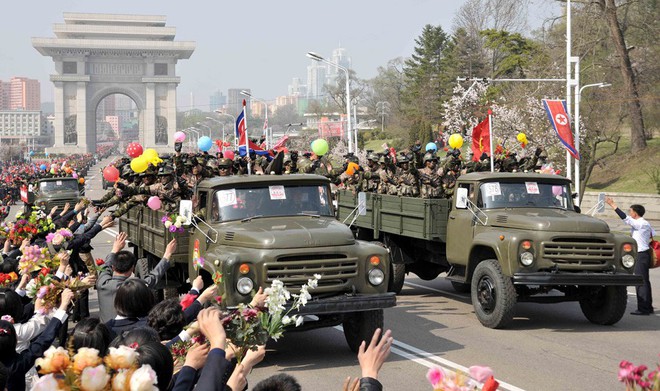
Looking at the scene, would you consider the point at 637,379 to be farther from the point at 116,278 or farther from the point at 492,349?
the point at 492,349

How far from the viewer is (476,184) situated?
522 inches

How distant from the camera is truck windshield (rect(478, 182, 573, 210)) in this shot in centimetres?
1305

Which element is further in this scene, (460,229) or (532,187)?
(460,229)

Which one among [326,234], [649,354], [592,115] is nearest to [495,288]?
[649,354]

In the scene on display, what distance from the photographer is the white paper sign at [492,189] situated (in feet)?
43.1

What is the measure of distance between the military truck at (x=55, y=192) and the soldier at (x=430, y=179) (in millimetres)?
16316

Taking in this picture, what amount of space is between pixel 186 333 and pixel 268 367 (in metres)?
4.73

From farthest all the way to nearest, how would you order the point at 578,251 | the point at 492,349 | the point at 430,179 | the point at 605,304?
the point at 430,179 → the point at 605,304 → the point at 578,251 → the point at 492,349

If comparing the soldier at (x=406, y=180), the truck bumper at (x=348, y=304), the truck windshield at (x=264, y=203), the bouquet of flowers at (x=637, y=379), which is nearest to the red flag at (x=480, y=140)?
the soldier at (x=406, y=180)

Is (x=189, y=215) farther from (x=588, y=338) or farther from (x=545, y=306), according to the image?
(x=545, y=306)

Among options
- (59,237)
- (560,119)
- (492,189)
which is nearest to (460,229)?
(492,189)

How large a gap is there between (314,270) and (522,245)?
319cm

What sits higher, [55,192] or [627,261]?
[55,192]

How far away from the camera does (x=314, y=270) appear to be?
9938 millimetres
